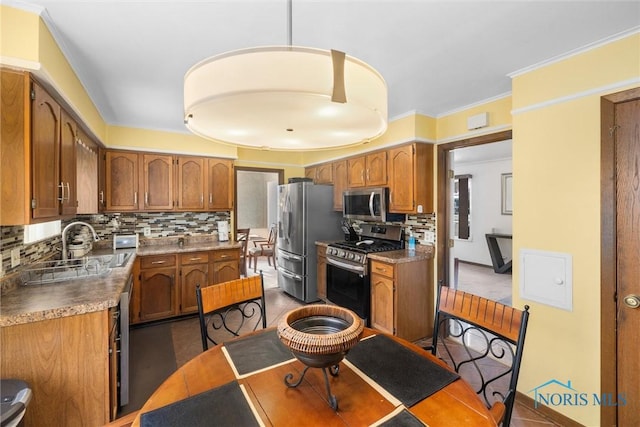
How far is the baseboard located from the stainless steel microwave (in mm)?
1902

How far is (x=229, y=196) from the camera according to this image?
413 centimetres

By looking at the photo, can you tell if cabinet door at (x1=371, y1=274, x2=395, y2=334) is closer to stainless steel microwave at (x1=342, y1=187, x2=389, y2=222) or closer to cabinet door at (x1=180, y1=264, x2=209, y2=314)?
stainless steel microwave at (x1=342, y1=187, x2=389, y2=222)

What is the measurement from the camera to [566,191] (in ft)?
6.23

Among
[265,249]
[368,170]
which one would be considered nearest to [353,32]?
[368,170]

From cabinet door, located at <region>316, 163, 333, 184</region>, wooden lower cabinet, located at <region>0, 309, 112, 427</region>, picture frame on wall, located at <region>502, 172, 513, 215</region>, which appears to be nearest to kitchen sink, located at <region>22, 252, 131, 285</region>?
wooden lower cabinet, located at <region>0, 309, 112, 427</region>

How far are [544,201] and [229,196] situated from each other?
3557 mm

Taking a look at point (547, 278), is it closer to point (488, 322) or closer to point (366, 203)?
point (488, 322)

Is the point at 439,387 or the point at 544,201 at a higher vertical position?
the point at 544,201

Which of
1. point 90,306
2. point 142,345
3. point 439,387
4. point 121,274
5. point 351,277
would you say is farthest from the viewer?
point 351,277

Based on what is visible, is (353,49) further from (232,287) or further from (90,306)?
(90,306)

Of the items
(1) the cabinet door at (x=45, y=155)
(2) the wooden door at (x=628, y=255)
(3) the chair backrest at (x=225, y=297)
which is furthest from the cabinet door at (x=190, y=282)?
(2) the wooden door at (x=628, y=255)

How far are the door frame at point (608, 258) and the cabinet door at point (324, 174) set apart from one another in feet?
9.86

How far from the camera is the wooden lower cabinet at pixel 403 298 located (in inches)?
113

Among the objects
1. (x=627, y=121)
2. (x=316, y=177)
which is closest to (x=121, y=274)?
(x=316, y=177)
